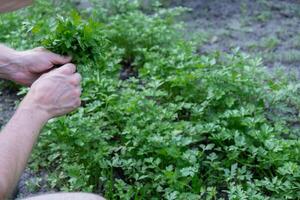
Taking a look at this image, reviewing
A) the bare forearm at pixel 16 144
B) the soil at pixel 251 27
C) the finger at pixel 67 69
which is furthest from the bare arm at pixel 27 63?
the soil at pixel 251 27

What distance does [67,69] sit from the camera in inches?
102

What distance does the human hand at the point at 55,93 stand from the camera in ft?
7.73

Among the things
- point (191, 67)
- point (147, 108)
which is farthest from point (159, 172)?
point (191, 67)

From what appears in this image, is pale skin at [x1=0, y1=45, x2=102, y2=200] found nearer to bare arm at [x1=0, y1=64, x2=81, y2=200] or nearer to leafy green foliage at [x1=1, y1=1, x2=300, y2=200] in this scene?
bare arm at [x1=0, y1=64, x2=81, y2=200]

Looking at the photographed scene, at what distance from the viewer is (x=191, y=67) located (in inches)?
151

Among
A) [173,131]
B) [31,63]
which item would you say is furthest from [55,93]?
[173,131]

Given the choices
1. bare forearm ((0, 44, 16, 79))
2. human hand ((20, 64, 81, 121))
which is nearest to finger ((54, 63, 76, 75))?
human hand ((20, 64, 81, 121))

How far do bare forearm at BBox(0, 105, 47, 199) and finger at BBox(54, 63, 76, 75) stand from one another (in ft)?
1.06

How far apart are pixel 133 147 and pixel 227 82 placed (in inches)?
29.4

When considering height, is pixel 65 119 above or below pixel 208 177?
above

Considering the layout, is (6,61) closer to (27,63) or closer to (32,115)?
(27,63)

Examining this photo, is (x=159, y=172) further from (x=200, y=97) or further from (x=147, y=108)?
(x=200, y=97)

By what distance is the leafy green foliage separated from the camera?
9.73 feet

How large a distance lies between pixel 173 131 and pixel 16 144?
50.2 inches
